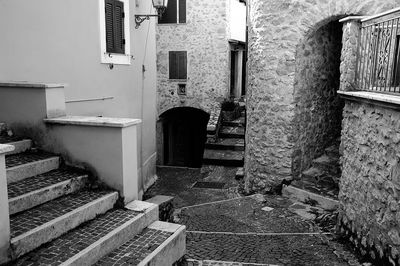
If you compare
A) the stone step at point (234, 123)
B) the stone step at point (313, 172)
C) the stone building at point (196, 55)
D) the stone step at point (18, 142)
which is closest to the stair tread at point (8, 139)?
the stone step at point (18, 142)

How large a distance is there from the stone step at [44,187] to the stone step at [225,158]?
28.1ft

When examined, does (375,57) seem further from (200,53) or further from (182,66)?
(182,66)

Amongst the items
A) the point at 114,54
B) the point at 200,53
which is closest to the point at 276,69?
the point at 114,54

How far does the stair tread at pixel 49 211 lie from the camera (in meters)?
3.23

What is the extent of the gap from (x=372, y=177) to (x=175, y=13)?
1298 centimetres

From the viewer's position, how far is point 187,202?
8.83 m

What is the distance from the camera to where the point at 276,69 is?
290 inches

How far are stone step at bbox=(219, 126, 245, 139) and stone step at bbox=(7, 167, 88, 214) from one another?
1016cm

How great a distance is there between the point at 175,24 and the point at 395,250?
13.7 meters

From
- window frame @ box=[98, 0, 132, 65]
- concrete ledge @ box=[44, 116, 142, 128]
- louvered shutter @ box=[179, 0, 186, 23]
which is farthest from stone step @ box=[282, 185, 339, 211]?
louvered shutter @ box=[179, 0, 186, 23]

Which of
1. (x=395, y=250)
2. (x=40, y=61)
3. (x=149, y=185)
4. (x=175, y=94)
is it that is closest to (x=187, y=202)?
(x=149, y=185)

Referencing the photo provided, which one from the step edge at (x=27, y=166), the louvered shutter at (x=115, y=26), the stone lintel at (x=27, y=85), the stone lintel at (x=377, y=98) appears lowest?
the step edge at (x=27, y=166)

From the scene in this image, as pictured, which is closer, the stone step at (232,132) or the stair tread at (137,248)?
the stair tread at (137,248)

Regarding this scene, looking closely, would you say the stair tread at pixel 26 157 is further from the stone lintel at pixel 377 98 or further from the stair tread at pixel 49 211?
the stone lintel at pixel 377 98
